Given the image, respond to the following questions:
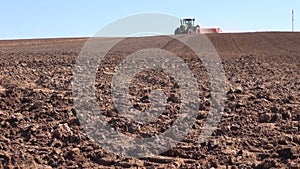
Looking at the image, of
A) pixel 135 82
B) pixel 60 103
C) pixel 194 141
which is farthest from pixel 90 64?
pixel 194 141

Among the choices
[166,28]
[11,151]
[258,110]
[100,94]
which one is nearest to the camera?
[11,151]

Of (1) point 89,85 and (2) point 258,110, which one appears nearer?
(2) point 258,110

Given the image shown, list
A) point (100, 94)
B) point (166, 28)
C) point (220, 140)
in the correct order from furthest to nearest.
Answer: point (100, 94)
point (166, 28)
point (220, 140)

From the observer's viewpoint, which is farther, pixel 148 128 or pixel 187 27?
pixel 187 27

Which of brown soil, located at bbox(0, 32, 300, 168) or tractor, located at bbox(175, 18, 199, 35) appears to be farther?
tractor, located at bbox(175, 18, 199, 35)

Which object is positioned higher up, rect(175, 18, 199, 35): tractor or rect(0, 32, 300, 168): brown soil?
rect(175, 18, 199, 35): tractor

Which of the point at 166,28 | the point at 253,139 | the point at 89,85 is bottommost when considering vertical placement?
the point at 253,139

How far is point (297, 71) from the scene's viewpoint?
13.0 m

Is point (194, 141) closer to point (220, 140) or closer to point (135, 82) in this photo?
point (220, 140)

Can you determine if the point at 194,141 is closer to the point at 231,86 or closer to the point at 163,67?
the point at 231,86

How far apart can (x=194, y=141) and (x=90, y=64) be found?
284 inches

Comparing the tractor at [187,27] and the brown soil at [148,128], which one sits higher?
the tractor at [187,27]

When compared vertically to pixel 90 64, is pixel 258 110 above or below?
below

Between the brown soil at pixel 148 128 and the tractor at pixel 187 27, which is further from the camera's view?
the tractor at pixel 187 27
